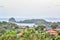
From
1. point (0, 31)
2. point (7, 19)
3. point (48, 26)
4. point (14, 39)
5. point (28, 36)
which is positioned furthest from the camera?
point (48, 26)

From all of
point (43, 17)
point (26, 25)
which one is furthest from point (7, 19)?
point (43, 17)

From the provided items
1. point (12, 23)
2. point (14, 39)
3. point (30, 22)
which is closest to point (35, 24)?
point (30, 22)

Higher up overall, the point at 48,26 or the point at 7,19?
the point at 7,19

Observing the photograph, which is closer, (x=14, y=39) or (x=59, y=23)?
(x=14, y=39)

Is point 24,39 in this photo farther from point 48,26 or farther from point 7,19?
point 48,26

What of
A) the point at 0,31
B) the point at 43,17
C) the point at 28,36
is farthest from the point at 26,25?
the point at 28,36

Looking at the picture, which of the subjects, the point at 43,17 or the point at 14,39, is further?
the point at 43,17

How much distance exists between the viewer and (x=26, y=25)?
Answer: 16.8 feet

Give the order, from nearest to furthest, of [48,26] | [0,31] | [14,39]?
1. [14,39]
2. [0,31]
3. [48,26]

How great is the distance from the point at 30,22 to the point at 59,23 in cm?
83

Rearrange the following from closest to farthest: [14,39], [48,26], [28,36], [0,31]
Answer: [14,39], [28,36], [0,31], [48,26]

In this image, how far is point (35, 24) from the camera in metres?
5.28

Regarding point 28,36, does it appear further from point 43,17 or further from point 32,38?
point 43,17

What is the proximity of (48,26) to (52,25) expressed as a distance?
0.15m
